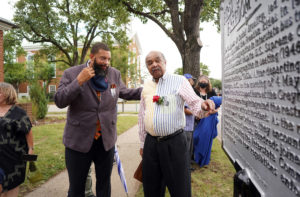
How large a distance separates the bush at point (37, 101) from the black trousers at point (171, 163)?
1181 centimetres

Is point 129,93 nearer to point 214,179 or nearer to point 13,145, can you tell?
point 13,145

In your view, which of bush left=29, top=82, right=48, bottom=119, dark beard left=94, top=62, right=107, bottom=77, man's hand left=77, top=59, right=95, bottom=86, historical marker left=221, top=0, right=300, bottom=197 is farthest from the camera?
bush left=29, top=82, right=48, bottom=119

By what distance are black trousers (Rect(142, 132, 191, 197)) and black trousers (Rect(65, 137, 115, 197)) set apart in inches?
22.2

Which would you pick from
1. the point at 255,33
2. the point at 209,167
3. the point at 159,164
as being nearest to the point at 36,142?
the point at 209,167

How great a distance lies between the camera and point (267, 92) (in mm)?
1041

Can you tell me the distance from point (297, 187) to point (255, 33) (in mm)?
767

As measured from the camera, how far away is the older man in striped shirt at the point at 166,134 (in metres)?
2.13

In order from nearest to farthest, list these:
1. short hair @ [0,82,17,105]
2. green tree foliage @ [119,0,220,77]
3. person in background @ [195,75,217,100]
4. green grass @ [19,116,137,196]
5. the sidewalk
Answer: short hair @ [0,82,17,105] → the sidewalk → green grass @ [19,116,137,196] → person in background @ [195,75,217,100] → green tree foliage @ [119,0,220,77]

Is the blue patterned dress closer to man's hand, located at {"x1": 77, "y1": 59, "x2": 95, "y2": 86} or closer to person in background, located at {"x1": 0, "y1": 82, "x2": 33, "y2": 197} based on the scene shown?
person in background, located at {"x1": 0, "y1": 82, "x2": 33, "y2": 197}

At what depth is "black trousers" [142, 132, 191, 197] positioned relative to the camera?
214 centimetres

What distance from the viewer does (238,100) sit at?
1521 millimetres

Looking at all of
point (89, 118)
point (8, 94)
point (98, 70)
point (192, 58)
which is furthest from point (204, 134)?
point (8, 94)

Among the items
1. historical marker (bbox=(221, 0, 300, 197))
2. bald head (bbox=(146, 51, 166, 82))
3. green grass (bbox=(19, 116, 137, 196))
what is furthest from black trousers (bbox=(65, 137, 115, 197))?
green grass (bbox=(19, 116, 137, 196))

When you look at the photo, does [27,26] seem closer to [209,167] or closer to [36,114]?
[36,114]
